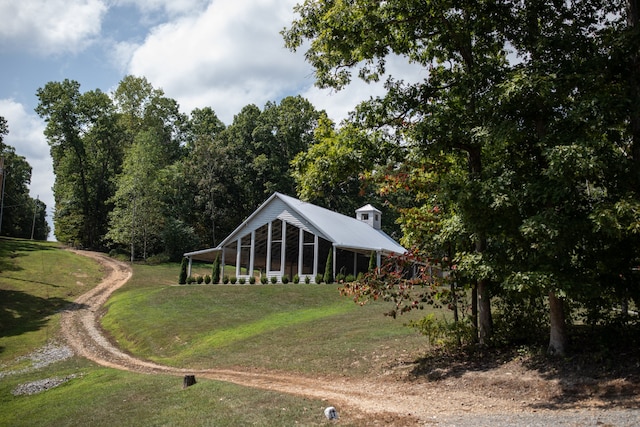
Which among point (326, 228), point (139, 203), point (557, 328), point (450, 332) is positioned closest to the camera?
point (557, 328)

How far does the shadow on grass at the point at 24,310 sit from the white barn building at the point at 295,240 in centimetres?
950

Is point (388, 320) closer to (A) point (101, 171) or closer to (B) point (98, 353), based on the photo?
(B) point (98, 353)

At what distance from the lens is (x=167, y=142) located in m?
64.4

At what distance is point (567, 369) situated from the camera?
32.6ft

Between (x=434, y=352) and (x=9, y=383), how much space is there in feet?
44.0

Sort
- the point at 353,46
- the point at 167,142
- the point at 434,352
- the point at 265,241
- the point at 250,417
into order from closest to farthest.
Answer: the point at 250,417, the point at 353,46, the point at 434,352, the point at 265,241, the point at 167,142

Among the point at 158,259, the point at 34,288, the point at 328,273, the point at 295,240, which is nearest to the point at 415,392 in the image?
the point at 328,273

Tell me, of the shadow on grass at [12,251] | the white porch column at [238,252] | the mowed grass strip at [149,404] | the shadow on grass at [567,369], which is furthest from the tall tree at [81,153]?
the shadow on grass at [567,369]

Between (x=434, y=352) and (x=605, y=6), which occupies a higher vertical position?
(x=605, y=6)

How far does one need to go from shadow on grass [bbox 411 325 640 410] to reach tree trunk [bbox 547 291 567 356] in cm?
19

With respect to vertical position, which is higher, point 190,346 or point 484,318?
point 484,318

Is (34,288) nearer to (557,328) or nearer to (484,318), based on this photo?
(484,318)

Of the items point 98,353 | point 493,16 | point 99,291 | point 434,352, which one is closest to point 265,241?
point 99,291

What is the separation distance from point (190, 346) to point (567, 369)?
1347 cm
